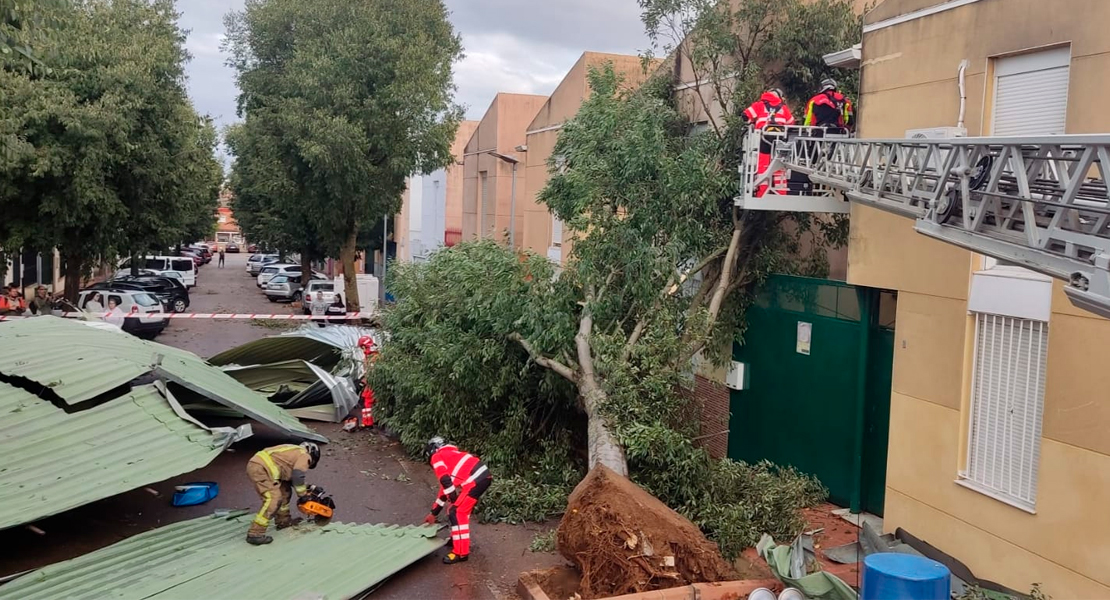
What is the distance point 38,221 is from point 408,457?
14686 mm

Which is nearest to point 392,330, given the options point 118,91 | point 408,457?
point 408,457

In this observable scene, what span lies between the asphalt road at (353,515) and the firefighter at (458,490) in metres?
0.20

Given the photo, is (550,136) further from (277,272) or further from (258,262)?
(258,262)

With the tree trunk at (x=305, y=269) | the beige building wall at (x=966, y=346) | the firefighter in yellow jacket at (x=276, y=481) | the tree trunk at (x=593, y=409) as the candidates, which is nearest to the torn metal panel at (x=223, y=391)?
the firefighter in yellow jacket at (x=276, y=481)

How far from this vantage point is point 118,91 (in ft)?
66.8

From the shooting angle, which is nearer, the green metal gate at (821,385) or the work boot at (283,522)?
the work boot at (283,522)

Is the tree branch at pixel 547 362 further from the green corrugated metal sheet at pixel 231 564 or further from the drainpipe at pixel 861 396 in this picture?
the drainpipe at pixel 861 396

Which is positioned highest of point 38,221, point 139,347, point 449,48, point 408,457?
point 449,48

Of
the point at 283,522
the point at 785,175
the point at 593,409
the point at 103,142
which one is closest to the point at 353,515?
the point at 283,522

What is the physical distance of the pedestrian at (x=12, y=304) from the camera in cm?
2207

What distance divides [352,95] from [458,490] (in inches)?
662

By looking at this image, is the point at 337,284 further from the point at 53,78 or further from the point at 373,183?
the point at 53,78

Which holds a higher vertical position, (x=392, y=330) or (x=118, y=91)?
(x=118, y=91)

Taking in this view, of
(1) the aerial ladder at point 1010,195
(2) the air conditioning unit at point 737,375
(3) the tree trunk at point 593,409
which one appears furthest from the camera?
(2) the air conditioning unit at point 737,375
